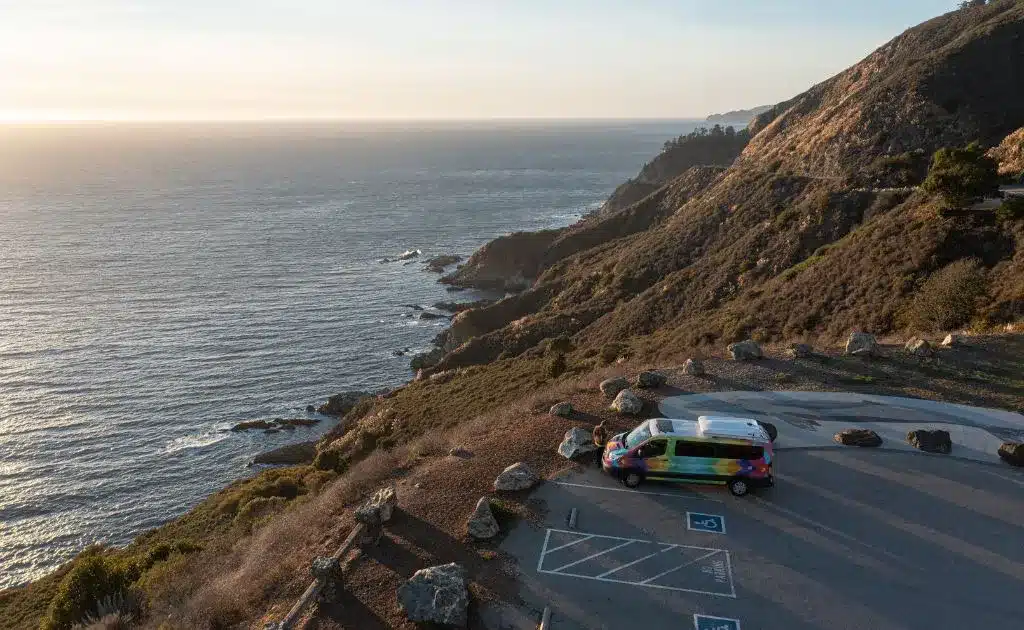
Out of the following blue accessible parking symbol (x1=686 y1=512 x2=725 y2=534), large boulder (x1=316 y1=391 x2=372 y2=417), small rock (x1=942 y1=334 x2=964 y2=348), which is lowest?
large boulder (x1=316 y1=391 x2=372 y2=417)

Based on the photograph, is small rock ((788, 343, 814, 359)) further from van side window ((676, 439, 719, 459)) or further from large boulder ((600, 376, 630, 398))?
van side window ((676, 439, 719, 459))

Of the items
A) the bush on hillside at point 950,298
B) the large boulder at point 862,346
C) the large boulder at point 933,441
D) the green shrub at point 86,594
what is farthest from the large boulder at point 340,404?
the large boulder at point 933,441

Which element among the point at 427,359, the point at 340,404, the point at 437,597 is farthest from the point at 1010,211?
the point at 340,404

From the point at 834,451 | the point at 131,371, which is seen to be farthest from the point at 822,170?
the point at 131,371

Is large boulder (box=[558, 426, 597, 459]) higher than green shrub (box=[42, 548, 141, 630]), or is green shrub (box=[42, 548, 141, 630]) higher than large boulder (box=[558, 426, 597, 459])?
large boulder (box=[558, 426, 597, 459])

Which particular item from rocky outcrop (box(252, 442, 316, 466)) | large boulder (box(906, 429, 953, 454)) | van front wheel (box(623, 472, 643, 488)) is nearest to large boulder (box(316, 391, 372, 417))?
rocky outcrop (box(252, 442, 316, 466))

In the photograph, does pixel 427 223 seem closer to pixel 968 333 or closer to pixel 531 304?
pixel 531 304

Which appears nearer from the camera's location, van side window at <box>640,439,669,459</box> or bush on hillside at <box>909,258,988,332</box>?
van side window at <box>640,439,669,459</box>
